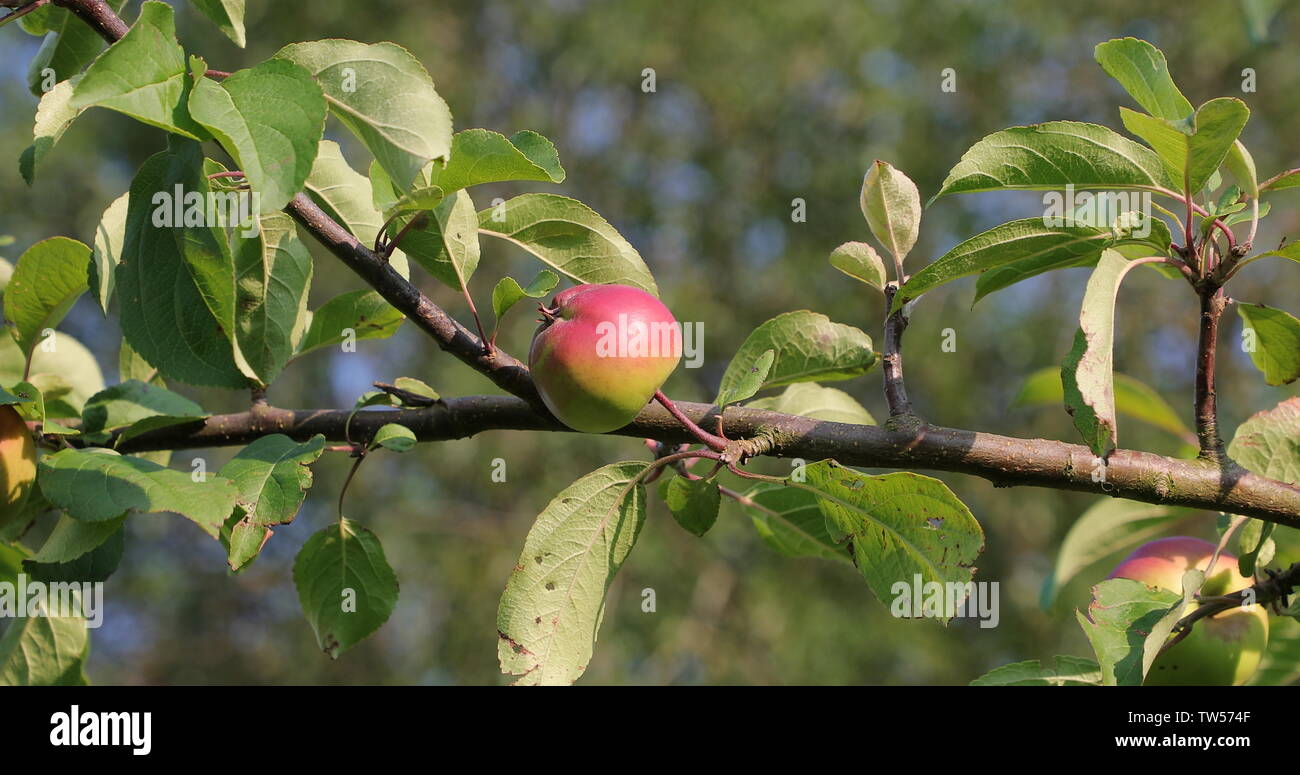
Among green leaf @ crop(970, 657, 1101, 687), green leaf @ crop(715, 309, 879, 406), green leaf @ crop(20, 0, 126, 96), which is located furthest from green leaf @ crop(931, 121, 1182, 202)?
green leaf @ crop(20, 0, 126, 96)

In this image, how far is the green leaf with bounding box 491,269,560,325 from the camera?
2.57 feet

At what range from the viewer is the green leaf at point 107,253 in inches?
30.5

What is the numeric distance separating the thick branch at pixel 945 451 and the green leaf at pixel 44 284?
304 millimetres

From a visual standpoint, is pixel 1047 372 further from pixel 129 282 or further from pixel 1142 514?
pixel 129 282

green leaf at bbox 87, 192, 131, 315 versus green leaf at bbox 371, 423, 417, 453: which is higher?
green leaf at bbox 87, 192, 131, 315

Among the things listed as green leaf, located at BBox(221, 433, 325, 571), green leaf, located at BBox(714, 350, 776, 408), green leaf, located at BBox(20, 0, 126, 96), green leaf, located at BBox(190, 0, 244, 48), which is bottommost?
green leaf, located at BBox(221, 433, 325, 571)

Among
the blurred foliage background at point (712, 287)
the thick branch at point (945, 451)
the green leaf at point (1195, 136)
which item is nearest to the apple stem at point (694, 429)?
the thick branch at point (945, 451)

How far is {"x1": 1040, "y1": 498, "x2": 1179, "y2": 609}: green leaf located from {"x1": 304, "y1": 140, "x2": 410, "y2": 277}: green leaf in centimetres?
82

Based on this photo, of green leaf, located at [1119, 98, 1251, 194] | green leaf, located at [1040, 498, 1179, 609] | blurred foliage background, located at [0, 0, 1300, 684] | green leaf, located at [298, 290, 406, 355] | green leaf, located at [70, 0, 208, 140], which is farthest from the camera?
blurred foliage background, located at [0, 0, 1300, 684]

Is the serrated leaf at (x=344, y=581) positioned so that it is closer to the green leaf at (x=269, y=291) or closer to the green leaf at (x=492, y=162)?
the green leaf at (x=269, y=291)

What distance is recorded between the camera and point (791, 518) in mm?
981

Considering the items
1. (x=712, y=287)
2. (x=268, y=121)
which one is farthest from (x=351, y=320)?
(x=712, y=287)

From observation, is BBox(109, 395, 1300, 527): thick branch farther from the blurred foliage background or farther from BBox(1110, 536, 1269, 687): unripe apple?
the blurred foliage background
